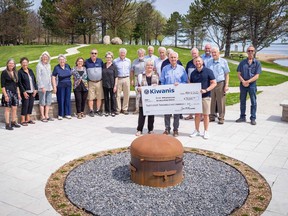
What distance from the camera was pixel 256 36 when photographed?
3638 cm

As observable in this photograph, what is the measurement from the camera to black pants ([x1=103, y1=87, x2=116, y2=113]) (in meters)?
9.96

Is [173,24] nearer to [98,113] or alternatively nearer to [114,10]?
[114,10]

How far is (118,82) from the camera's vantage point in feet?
32.8

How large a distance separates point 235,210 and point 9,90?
6425 millimetres

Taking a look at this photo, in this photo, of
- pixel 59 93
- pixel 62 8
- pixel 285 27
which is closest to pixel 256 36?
pixel 285 27

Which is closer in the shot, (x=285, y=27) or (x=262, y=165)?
(x=262, y=165)

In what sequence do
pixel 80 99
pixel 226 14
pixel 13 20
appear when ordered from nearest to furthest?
pixel 80 99 < pixel 226 14 < pixel 13 20

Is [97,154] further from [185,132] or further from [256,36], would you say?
[256,36]

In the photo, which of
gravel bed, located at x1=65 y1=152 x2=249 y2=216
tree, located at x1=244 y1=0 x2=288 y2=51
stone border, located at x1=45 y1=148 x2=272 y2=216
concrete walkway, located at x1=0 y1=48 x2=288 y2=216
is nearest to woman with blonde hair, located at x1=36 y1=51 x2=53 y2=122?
concrete walkway, located at x1=0 y1=48 x2=288 y2=216

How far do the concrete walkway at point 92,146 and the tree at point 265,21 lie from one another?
26.3 metres

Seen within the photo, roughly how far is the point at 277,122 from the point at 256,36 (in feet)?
97.7

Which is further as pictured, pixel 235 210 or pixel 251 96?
pixel 251 96

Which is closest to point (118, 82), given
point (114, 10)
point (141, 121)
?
point (141, 121)

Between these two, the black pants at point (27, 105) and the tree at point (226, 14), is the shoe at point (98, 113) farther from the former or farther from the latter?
the tree at point (226, 14)
